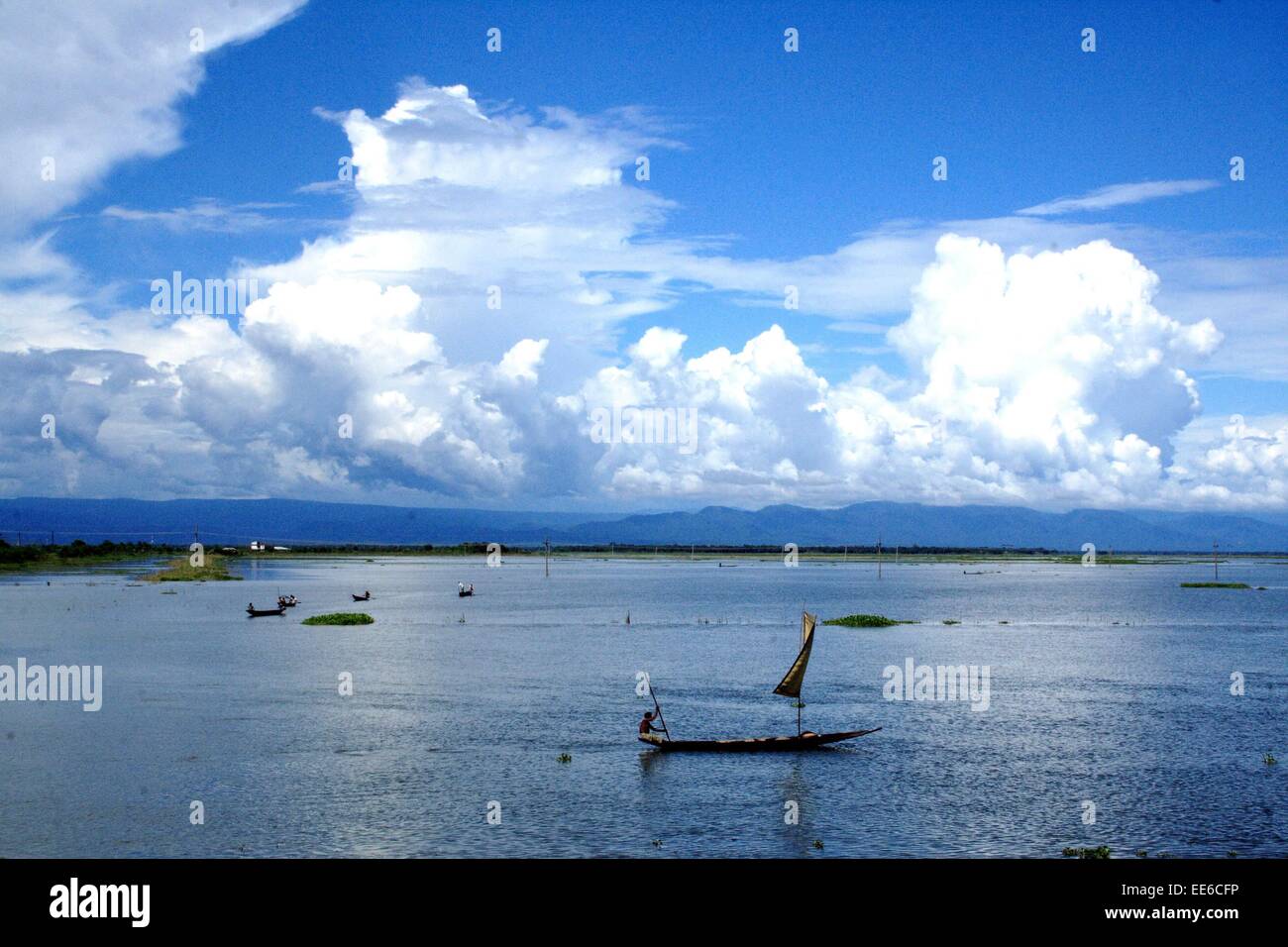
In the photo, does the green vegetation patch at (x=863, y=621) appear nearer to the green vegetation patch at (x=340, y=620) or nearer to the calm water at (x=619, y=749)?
the calm water at (x=619, y=749)

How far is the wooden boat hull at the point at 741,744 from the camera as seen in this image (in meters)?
48.8

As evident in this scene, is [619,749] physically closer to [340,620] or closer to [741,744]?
[741,744]

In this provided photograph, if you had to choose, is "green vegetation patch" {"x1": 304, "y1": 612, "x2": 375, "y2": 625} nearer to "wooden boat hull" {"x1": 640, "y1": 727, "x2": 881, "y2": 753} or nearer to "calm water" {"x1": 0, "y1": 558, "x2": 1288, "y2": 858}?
"calm water" {"x1": 0, "y1": 558, "x2": 1288, "y2": 858}

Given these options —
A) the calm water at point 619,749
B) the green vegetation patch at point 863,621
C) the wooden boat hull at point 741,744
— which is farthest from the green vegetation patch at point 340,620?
the wooden boat hull at point 741,744

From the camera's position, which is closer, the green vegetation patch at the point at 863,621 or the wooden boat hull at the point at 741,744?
the wooden boat hull at the point at 741,744

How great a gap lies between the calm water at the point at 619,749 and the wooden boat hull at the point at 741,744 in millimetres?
1010

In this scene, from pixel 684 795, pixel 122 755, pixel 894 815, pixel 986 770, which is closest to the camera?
pixel 894 815

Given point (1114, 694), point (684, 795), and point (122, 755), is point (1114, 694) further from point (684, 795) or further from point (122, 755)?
point (122, 755)

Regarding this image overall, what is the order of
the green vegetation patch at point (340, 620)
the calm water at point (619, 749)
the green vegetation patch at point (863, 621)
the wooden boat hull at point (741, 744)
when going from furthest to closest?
the green vegetation patch at point (340, 620) → the green vegetation patch at point (863, 621) → the wooden boat hull at point (741, 744) → the calm water at point (619, 749)

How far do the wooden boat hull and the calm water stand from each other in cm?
101

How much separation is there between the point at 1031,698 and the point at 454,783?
3845 cm

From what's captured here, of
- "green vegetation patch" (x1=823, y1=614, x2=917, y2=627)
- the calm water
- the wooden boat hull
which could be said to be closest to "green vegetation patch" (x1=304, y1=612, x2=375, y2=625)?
the calm water
